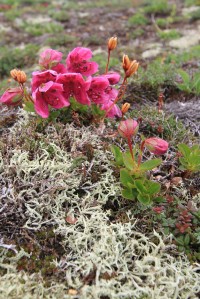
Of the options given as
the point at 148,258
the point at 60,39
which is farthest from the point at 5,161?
the point at 60,39

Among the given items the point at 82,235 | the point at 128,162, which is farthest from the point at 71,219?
the point at 128,162

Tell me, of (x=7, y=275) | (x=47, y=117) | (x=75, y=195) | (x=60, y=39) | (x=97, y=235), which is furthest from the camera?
(x=60, y=39)

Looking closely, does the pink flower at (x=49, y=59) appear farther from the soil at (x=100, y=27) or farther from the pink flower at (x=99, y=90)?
the soil at (x=100, y=27)

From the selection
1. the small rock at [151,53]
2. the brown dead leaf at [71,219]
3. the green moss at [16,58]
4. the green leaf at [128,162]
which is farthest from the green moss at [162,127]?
the green moss at [16,58]

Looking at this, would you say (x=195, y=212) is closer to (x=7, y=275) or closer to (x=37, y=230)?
(x=37, y=230)

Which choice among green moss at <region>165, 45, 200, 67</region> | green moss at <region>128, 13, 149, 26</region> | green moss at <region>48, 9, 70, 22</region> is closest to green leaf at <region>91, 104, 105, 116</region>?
green moss at <region>165, 45, 200, 67</region>

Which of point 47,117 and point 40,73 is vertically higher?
point 40,73

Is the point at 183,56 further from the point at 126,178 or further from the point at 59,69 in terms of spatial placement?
the point at 126,178
